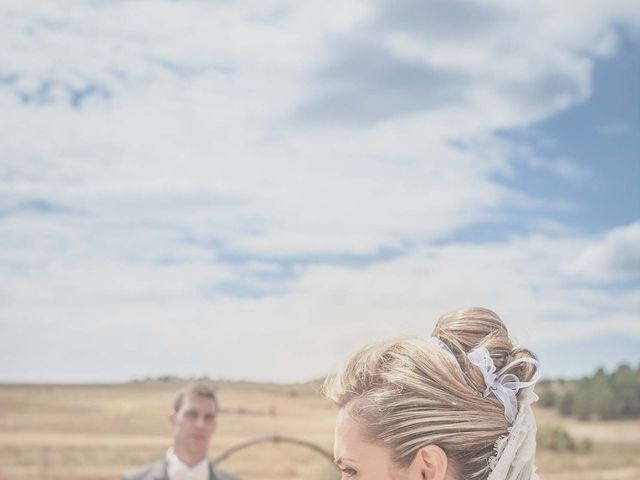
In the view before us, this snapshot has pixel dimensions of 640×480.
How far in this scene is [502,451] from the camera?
164 cm

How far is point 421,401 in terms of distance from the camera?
62.3 inches

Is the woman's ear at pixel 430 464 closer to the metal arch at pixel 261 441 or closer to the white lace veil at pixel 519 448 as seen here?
the white lace veil at pixel 519 448

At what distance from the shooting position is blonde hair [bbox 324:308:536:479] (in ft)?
5.15

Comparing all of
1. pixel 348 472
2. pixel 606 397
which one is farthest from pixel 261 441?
pixel 606 397

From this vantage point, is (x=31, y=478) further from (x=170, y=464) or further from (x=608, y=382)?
(x=608, y=382)

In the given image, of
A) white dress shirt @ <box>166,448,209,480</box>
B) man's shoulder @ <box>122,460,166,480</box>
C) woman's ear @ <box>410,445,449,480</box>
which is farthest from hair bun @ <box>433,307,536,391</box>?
man's shoulder @ <box>122,460,166,480</box>

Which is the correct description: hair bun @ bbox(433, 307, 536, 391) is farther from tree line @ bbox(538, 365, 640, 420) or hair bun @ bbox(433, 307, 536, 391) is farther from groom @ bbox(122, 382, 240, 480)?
tree line @ bbox(538, 365, 640, 420)

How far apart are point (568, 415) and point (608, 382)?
1.68 metres

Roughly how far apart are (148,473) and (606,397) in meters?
22.9

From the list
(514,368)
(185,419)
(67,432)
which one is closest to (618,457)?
(67,432)

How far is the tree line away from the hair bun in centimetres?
2480

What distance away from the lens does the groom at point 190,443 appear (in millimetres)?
6355

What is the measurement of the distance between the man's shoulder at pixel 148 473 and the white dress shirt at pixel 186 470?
58 mm

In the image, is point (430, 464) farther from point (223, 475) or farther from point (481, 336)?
point (223, 475)
